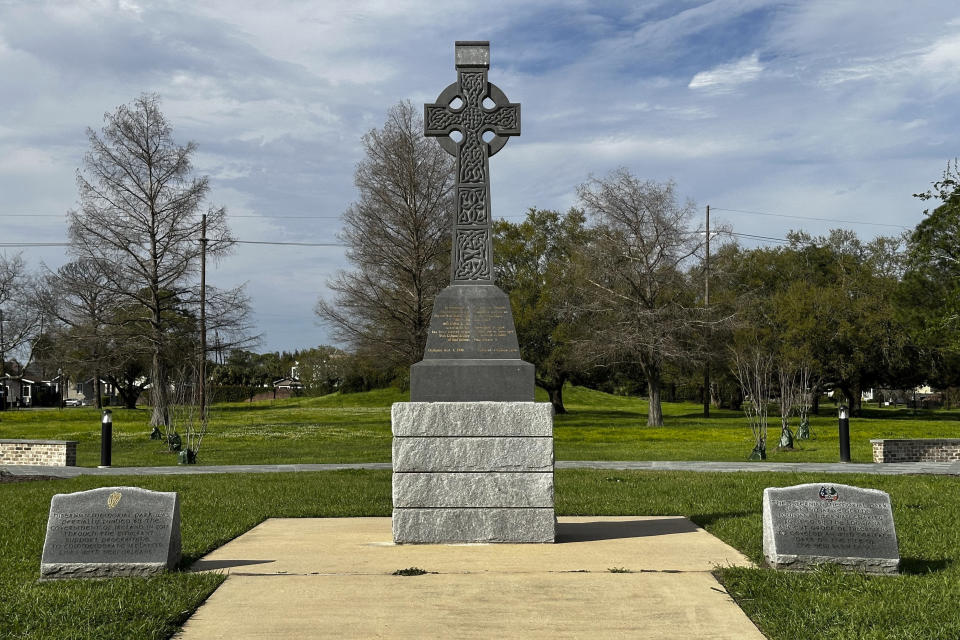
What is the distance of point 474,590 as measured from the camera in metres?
6.52

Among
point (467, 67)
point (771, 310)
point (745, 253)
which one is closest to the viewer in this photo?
point (467, 67)

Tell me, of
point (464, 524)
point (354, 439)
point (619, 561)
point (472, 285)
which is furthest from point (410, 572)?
point (354, 439)

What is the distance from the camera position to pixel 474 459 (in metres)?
8.64

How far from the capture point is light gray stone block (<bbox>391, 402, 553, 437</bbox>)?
28.2 ft

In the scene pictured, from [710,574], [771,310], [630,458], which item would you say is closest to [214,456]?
[630,458]

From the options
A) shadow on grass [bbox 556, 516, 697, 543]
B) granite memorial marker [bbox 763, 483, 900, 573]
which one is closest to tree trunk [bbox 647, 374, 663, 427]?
shadow on grass [bbox 556, 516, 697, 543]

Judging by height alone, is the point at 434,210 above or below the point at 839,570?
above

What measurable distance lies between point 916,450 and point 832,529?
578 inches

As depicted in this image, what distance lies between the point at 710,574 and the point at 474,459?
2.46 meters

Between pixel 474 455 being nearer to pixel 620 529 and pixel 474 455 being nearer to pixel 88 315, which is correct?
pixel 620 529

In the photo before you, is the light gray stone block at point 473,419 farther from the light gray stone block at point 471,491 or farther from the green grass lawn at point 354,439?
the green grass lawn at point 354,439

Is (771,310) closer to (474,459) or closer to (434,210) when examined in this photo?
(434,210)

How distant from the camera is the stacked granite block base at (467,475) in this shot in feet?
28.3

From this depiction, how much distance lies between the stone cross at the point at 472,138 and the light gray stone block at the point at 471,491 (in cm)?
192
